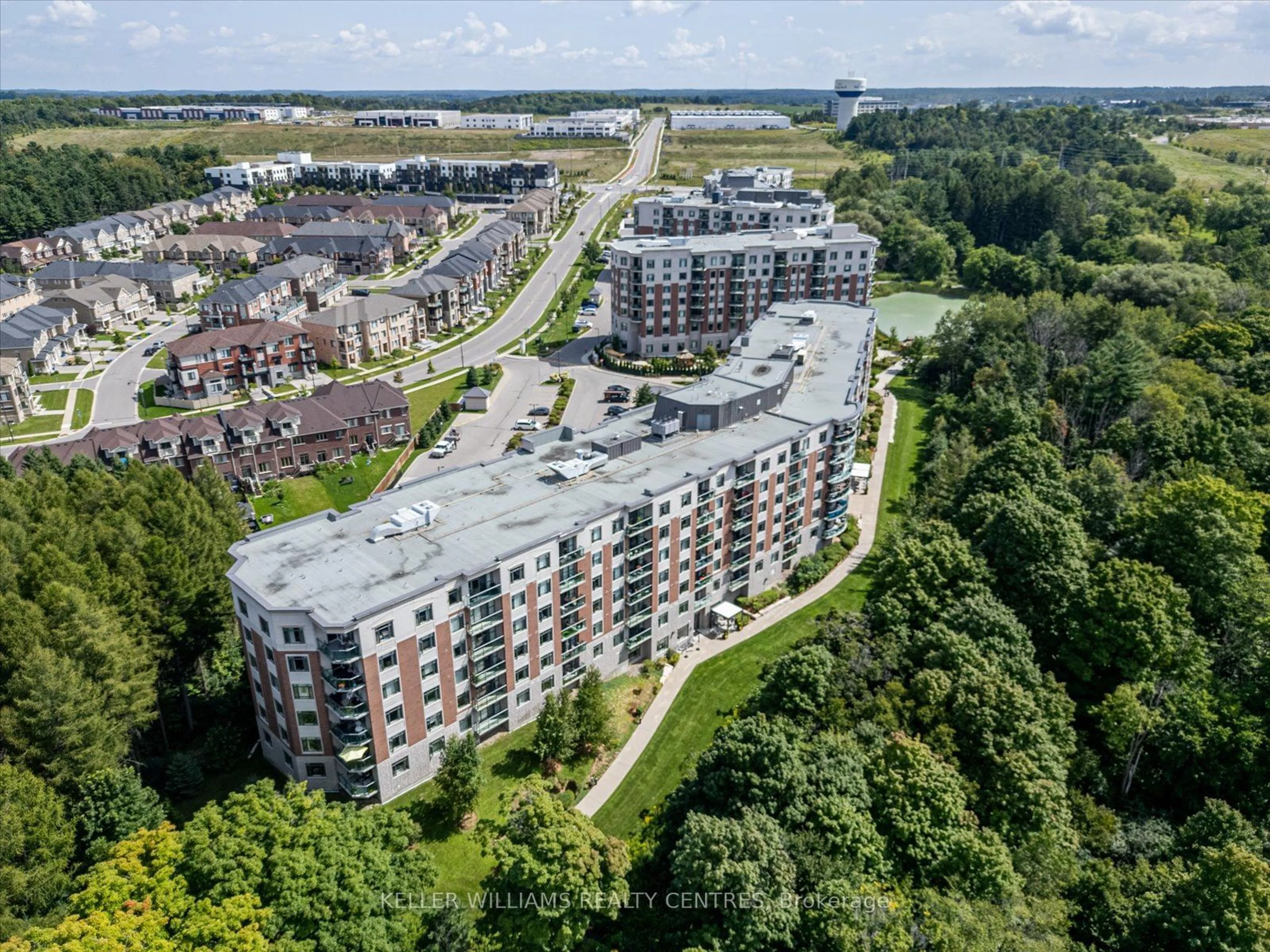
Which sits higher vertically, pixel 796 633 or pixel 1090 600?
pixel 1090 600

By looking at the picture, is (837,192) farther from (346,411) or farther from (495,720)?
(495,720)

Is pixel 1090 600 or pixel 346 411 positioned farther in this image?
pixel 346 411

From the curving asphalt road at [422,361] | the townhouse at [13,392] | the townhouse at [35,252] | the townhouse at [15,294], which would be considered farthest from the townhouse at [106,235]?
the townhouse at [13,392]

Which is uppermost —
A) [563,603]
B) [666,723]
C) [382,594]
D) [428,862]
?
[382,594]

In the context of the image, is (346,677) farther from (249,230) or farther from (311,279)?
(249,230)

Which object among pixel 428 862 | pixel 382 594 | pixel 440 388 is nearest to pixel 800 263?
pixel 440 388

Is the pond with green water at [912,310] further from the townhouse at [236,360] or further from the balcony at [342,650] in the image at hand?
the balcony at [342,650]

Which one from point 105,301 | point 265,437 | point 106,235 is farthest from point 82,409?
point 106,235

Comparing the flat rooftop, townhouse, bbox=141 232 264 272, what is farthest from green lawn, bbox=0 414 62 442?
townhouse, bbox=141 232 264 272
